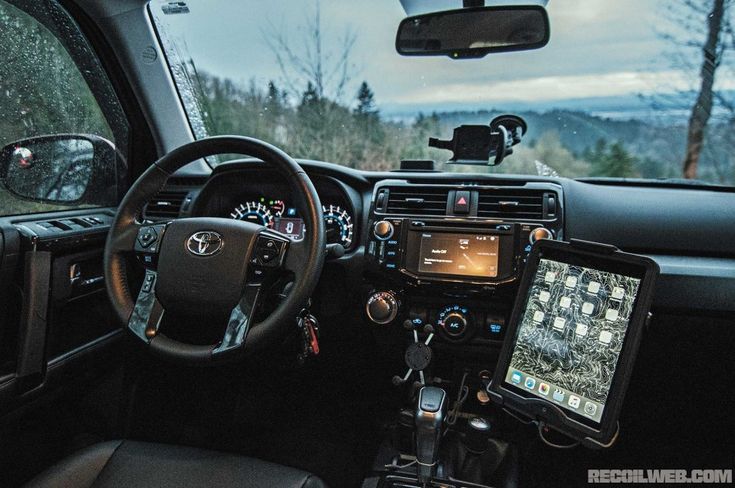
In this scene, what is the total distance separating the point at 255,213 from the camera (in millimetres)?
2553

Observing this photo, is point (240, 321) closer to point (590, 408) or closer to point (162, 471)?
point (162, 471)

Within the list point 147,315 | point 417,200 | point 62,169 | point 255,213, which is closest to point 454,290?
Answer: point 417,200

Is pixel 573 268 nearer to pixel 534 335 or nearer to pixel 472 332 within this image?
pixel 534 335

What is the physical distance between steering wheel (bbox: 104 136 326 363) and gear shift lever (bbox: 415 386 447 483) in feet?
1.86

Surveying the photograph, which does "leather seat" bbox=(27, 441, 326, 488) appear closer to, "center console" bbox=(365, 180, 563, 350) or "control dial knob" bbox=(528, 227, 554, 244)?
→ "center console" bbox=(365, 180, 563, 350)

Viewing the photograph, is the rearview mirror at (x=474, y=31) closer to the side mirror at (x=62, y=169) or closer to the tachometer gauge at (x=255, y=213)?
the tachometer gauge at (x=255, y=213)

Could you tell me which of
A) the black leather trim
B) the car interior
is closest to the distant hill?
the car interior

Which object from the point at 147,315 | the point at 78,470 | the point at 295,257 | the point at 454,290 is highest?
the point at 295,257

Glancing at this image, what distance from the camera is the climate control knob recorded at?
2.25 metres

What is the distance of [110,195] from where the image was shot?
2.78m

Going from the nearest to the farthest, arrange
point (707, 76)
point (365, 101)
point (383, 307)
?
point (383, 307), point (707, 76), point (365, 101)

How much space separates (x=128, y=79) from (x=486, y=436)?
2.32 metres

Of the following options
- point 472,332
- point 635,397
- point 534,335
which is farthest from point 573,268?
point 635,397

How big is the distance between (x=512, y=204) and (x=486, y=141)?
46 cm
